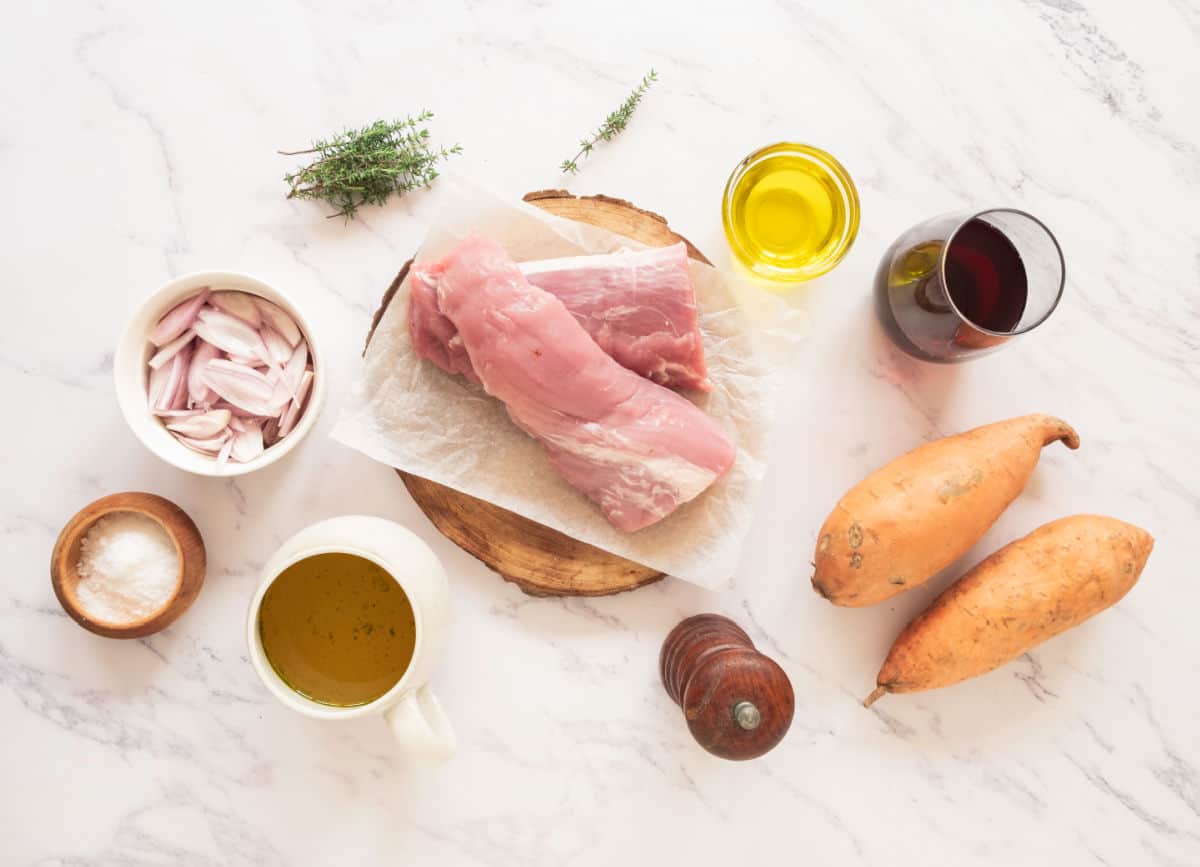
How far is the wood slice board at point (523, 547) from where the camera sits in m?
1.45

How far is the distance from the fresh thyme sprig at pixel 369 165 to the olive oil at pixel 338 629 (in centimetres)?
65

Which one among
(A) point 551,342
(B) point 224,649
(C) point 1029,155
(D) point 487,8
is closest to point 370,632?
(B) point 224,649

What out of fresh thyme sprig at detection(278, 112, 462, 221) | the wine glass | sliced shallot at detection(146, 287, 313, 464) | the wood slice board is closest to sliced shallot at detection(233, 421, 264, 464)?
sliced shallot at detection(146, 287, 313, 464)

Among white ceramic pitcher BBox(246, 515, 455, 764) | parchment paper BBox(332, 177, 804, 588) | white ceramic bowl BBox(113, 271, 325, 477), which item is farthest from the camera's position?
parchment paper BBox(332, 177, 804, 588)

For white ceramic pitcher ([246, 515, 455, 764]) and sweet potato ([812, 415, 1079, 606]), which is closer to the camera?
white ceramic pitcher ([246, 515, 455, 764])

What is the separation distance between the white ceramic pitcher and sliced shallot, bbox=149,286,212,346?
16.0 inches

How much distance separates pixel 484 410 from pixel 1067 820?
4.26 ft

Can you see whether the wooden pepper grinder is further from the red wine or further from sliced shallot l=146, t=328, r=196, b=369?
sliced shallot l=146, t=328, r=196, b=369

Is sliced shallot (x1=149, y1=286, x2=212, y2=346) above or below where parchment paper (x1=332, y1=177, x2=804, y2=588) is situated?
below

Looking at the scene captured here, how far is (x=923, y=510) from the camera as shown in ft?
4.55

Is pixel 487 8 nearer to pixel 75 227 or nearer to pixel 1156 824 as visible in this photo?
pixel 75 227

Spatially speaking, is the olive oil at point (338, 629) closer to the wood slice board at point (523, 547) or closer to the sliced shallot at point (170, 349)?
the wood slice board at point (523, 547)

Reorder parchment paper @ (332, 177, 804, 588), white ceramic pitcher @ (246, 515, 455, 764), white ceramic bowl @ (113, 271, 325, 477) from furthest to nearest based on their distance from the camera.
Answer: parchment paper @ (332, 177, 804, 588)
white ceramic bowl @ (113, 271, 325, 477)
white ceramic pitcher @ (246, 515, 455, 764)

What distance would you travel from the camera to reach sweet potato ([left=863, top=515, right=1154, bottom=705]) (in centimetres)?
142
